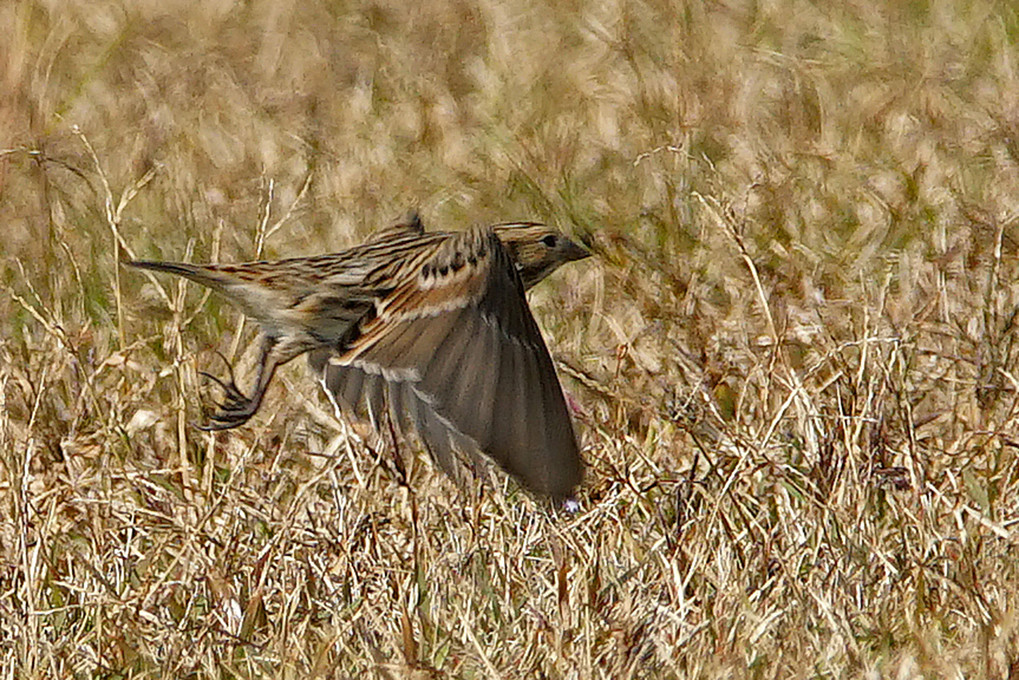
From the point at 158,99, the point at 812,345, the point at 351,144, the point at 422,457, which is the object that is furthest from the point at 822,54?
the point at 422,457

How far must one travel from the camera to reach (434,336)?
436 centimetres

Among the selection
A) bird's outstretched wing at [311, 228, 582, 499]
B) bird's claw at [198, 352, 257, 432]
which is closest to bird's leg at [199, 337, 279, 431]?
bird's claw at [198, 352, 257, 432]

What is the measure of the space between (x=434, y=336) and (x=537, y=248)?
102cm

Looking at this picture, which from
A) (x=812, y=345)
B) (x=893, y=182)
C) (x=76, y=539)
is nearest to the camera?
(x=76, y=539)

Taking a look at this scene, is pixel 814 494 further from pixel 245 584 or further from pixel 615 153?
pixel 615 153

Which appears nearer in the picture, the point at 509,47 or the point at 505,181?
the point at 505,181

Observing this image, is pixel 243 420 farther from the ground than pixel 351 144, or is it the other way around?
pixel 243 420

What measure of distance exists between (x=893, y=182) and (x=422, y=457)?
2.37 m

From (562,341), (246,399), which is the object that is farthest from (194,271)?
(562,341)

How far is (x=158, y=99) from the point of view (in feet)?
27.5

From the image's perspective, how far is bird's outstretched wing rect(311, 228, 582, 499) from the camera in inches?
154

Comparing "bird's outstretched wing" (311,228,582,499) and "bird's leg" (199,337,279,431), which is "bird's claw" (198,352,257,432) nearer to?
"bird's leg" (199,337,279,431)

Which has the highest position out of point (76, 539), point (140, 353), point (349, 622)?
point (349, 622)

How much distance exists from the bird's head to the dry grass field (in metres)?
0.30
